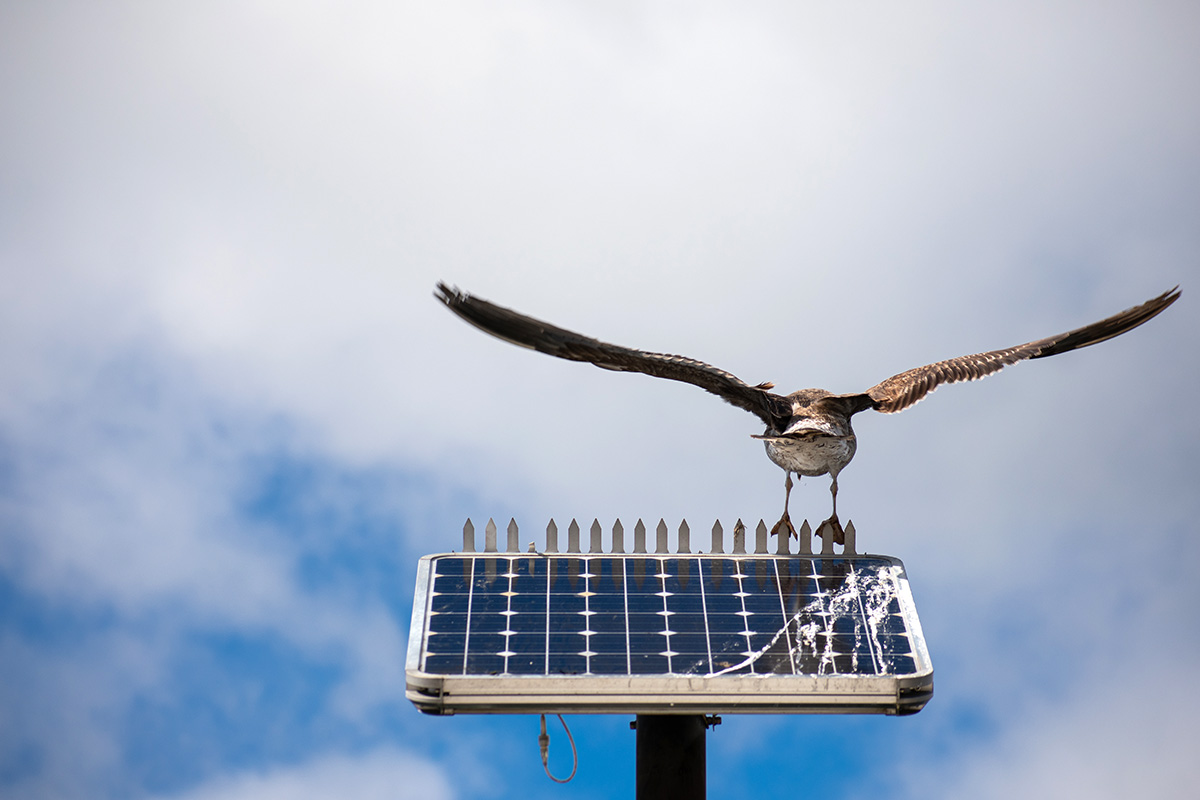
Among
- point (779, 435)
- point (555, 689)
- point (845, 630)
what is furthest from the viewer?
point (779, 435)

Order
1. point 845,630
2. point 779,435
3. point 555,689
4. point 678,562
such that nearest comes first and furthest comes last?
1. point 555,689
2. point 845,630
3. point 678,562
4. point 779,435

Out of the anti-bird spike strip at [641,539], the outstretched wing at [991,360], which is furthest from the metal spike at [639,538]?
the outstretched wing at [991,360]

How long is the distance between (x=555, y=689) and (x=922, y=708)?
105 inches

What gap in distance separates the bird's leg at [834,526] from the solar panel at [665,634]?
25 cm

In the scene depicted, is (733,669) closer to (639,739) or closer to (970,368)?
(639,739)

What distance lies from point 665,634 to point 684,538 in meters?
1.37

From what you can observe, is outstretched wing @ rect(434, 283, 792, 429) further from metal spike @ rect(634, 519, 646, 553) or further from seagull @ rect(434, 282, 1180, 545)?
metal spike @ rect(634, 519, 646, 553)

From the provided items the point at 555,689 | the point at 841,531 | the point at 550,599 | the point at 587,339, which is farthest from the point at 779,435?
the point at 555,689

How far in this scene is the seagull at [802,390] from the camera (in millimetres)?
10461

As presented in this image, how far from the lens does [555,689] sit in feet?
28.4

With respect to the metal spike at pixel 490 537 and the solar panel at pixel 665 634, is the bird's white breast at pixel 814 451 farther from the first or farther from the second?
the metal spike at pixel 490 537

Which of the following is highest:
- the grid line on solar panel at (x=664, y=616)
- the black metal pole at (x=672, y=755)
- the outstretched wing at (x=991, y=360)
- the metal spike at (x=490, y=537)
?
the outstretched wing at (x=991, y=360)

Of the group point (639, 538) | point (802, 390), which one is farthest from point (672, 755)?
point (802, 390)

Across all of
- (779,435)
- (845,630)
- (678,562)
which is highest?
(779,435)
